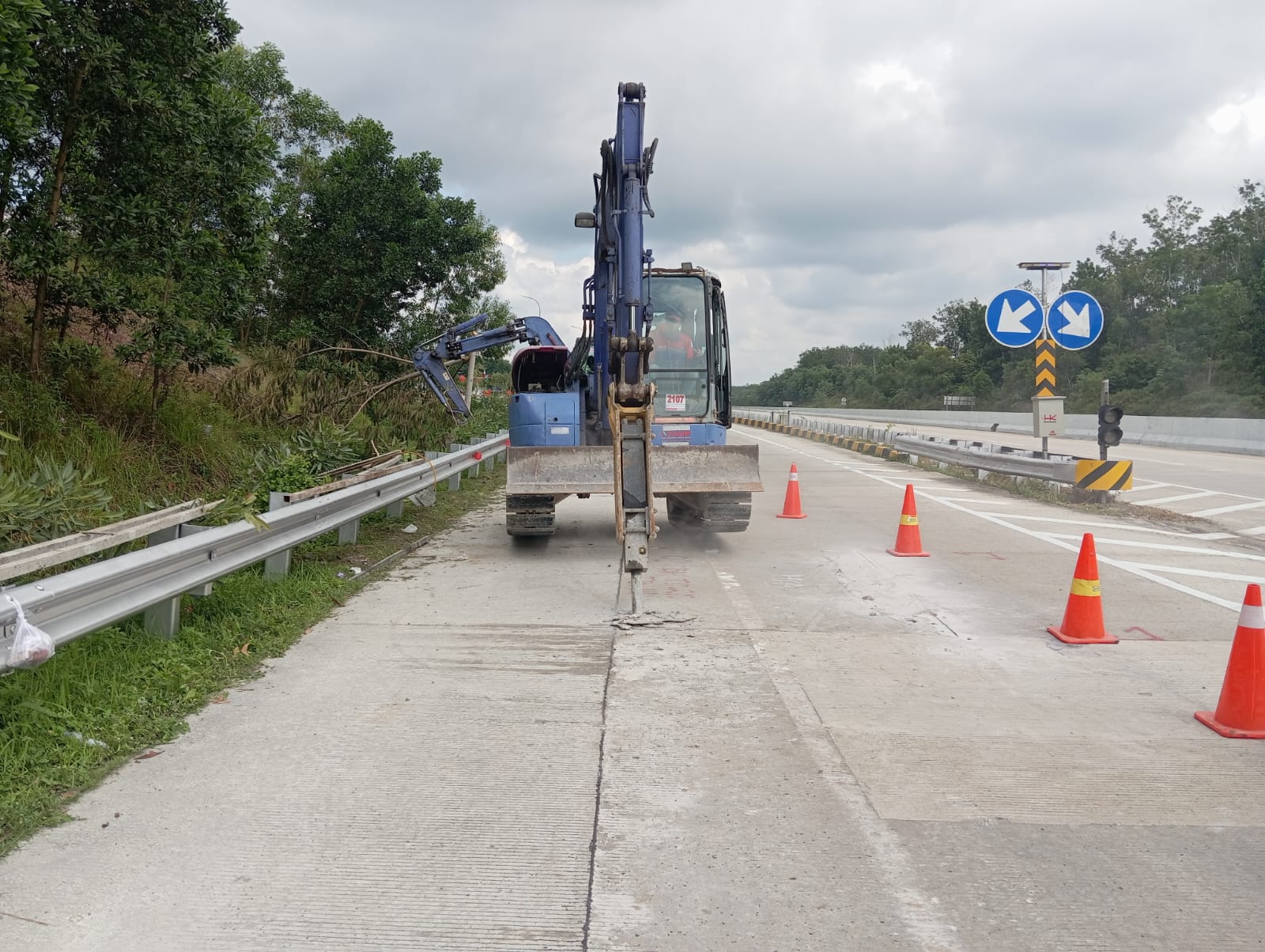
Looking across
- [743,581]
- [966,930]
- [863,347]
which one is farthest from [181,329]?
[863,347]

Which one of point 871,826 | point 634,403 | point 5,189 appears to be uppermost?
point 5,189

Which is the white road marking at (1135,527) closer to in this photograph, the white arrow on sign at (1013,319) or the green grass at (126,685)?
the white arrow on sign at (1013,319)

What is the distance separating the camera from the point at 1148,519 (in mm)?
13484

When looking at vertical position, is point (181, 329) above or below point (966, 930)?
above

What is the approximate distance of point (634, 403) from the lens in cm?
905

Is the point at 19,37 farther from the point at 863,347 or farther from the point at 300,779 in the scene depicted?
the point at 863,347

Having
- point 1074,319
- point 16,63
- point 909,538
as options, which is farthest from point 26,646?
point 1074,319

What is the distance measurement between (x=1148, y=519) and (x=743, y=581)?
7.44 m

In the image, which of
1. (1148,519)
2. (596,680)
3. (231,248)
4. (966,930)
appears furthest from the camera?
(1148,519)

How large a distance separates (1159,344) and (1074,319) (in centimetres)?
5321

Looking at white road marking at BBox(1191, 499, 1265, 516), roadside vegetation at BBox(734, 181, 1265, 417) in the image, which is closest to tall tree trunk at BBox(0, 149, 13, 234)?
white road marking at BBox(1191, 499, 1265, 516)

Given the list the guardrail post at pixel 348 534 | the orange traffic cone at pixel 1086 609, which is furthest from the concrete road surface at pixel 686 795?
Result: the guardrail post at pixel 348 534

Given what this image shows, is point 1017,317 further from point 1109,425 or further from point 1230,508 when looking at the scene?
point 1230,508

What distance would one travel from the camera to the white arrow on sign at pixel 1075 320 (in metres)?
13.6
